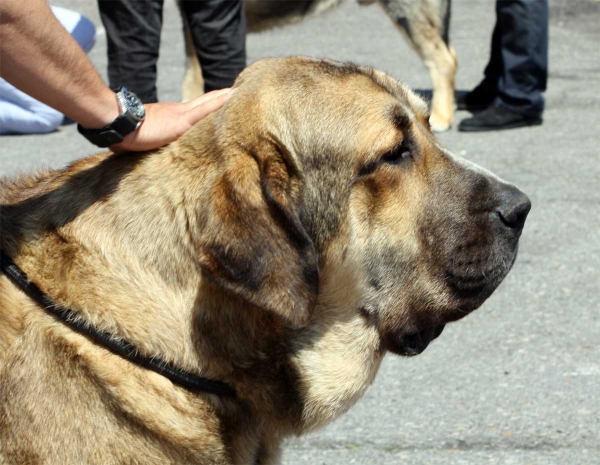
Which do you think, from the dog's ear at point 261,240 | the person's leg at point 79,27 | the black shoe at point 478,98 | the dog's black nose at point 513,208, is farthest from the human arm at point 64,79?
the black shoe at point 478,98

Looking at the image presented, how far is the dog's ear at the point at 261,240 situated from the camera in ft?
7.95

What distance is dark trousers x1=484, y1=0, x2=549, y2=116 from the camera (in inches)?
299

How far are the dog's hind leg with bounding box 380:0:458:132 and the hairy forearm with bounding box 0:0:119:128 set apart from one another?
5.89m

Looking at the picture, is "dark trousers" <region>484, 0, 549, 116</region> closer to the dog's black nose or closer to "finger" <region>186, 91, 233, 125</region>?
the dog's black nose

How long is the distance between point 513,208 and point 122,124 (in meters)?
1.17

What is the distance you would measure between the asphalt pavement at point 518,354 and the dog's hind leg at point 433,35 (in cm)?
37

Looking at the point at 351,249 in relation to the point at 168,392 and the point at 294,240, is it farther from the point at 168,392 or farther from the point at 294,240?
the point at 168,392

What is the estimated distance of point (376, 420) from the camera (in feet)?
13.3

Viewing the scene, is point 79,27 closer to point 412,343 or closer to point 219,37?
point 219,37

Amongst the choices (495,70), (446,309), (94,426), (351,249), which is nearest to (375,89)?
(351,249)

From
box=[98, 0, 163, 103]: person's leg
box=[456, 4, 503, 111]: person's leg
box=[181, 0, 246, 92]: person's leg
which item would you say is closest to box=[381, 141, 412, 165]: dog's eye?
box=[181, 0, 246, 92]: person's leg

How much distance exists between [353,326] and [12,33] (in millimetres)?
1262

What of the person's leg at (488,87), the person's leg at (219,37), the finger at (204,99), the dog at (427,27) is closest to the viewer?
the finger at (204,99)

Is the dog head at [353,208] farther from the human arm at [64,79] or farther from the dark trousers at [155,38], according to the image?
the dark trousers at [155,38]
